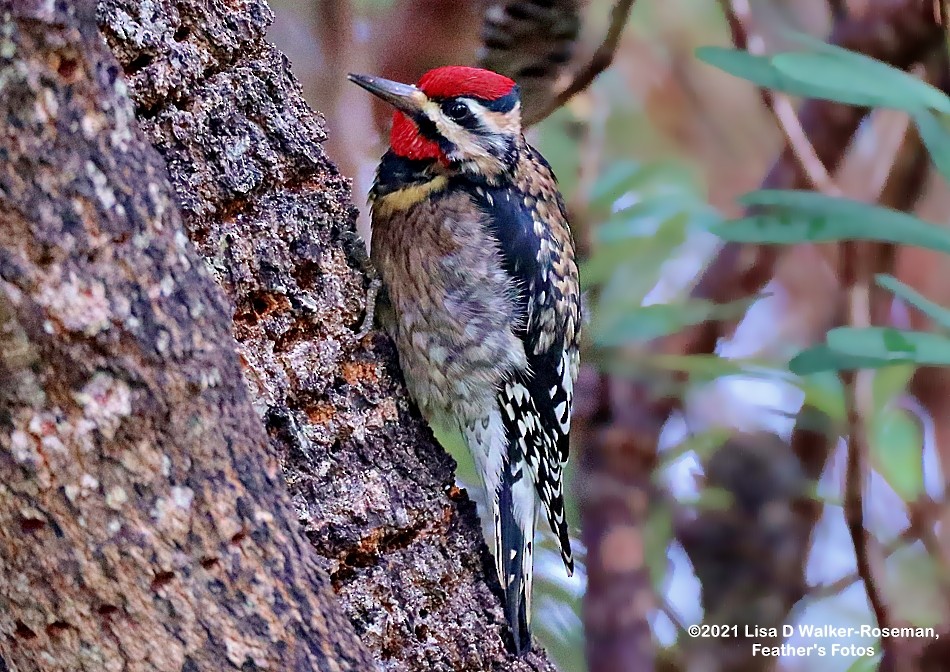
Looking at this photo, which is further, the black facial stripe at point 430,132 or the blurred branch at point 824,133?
the blurred branch at point 824,133

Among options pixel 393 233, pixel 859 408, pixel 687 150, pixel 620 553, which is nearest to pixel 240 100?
pixel 393 233

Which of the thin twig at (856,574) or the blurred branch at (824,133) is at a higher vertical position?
the blurred branch at (824,133)

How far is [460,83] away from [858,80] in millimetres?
790

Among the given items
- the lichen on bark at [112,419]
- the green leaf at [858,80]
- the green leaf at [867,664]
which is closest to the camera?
the lichen on bark at [112,419]

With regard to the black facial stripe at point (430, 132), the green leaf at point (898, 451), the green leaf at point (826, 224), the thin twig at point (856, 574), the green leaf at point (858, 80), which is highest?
the green leaf at point (858, 80)

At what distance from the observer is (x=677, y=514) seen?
301 cm

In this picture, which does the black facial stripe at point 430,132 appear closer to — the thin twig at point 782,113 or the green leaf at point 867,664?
the thin twig at point 782,113

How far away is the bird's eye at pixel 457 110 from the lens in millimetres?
1949

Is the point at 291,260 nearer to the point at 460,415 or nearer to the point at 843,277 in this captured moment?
the point at 460,415

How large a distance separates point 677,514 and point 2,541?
240 centimetres

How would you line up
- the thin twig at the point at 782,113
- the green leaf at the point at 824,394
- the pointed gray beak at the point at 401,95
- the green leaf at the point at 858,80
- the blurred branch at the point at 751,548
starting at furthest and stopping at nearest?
the blurred branch at the point at 751,548 < the green leaf at the point at 824,394 < the thin twig at the point at 782,113 < the pointed gray beak at the point at 401,95 < the green leaf at the point at 858,80

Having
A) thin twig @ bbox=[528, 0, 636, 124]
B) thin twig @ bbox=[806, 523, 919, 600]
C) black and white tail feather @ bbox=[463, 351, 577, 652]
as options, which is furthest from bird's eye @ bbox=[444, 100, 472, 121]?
thin twig @ bbox=[806, 523, 919, 600]

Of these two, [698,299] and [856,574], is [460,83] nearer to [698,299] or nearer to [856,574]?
[698,299]

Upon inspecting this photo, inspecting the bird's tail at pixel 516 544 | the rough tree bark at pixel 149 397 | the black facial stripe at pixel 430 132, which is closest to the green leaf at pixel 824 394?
the bird's tail at pixel 516 544
